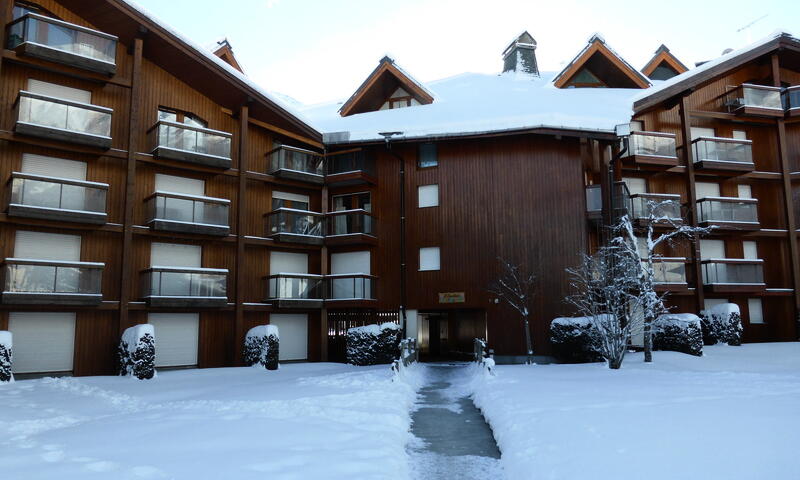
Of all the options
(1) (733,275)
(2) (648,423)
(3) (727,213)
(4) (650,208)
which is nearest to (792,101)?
(3) (727,213)

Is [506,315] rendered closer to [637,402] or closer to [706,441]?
Result: [637,402]

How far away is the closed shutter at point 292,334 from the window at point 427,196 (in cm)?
769

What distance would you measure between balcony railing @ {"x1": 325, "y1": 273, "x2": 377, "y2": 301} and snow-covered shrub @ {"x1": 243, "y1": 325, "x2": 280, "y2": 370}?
13.1 feet

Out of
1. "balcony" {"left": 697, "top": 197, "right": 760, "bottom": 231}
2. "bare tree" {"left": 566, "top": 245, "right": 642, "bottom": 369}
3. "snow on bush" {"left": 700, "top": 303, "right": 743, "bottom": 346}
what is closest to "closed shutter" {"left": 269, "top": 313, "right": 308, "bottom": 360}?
"bare tree" {"left": 566, "top": 245, "right": 642, "bottom": 369}

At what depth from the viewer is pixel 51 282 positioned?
19.4 m

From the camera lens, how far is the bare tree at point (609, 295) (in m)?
19.1

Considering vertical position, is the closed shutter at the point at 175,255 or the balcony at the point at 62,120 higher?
the balcony at the point at 62,120

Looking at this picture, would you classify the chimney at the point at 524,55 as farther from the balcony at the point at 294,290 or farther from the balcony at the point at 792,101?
the balcony at the point at 294,290

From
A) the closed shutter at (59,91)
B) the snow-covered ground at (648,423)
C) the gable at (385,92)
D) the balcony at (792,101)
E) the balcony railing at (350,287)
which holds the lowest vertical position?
the snow-covered ground at (648,423)

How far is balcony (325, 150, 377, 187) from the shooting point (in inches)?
1083

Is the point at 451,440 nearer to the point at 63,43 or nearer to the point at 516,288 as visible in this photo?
the point at 516,288

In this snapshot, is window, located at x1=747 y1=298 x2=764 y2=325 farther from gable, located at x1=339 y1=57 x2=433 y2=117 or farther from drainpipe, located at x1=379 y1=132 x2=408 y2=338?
gable, located at x1=339 y1=57 x2=433 y2=117

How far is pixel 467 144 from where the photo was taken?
2706cm

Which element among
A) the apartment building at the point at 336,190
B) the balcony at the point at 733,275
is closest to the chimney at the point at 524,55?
the apartment building at the point at 336,190
